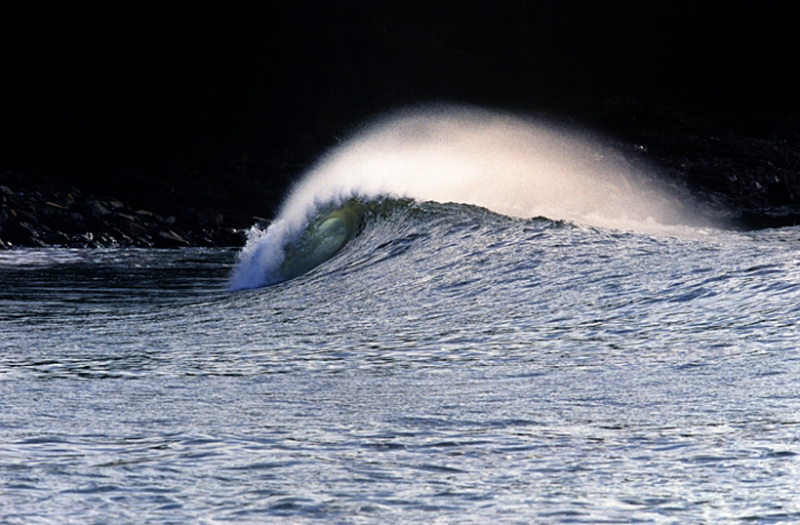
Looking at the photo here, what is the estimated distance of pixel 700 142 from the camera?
161ft

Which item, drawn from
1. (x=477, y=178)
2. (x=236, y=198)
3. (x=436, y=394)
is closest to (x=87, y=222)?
(x=236, y=198)

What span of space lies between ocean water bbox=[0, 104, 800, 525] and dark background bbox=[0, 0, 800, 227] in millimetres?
23794

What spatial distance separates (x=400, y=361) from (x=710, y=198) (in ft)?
112

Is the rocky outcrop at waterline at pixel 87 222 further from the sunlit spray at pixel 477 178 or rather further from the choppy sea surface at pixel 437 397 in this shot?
the choppy sea surface at pixel 437 397

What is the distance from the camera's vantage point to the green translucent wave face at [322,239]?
13586 mm

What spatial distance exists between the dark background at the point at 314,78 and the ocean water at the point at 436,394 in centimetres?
2379

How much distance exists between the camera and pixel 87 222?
27094 mm

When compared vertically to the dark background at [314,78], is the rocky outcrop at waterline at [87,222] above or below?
below

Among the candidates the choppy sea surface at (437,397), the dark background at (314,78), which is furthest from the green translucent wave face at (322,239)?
the dark background at (314,78)

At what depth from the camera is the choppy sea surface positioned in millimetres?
3201

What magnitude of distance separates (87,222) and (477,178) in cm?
1167

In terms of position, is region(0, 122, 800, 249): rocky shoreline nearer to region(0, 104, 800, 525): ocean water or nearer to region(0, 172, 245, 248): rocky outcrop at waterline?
region(0, 172, 245, 248): rocky outcrop at waterline

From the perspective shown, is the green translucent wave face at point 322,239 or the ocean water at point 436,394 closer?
the ocean water at point 436,394

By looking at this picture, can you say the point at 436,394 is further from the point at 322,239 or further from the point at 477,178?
the point at 477,178
